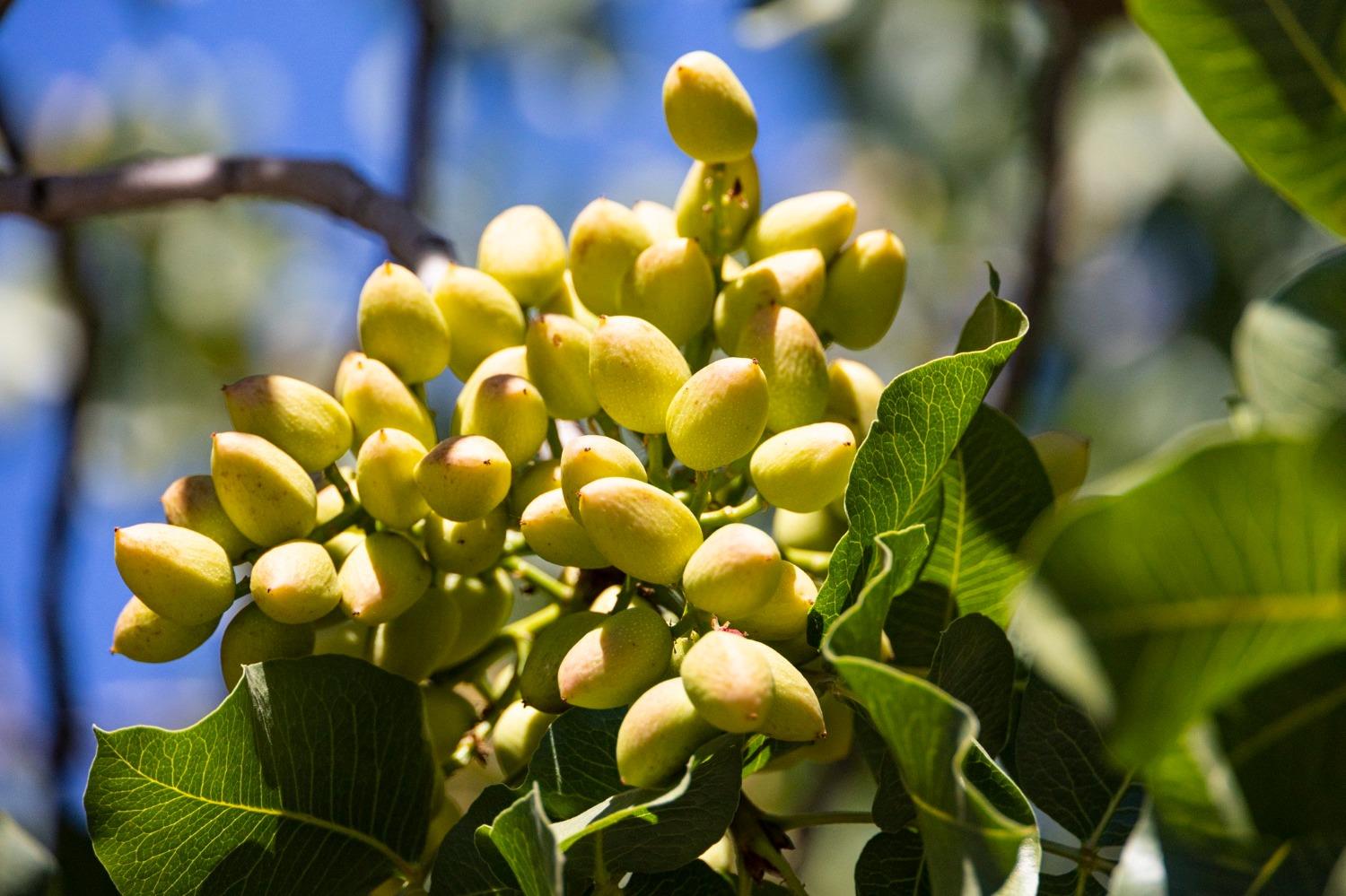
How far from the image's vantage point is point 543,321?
84 cm

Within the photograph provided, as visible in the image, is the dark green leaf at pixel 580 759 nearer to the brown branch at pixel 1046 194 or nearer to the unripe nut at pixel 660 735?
the unripe nut at pixel 660 735

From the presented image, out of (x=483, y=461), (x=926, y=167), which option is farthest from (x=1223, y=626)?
(x=926, y=167)

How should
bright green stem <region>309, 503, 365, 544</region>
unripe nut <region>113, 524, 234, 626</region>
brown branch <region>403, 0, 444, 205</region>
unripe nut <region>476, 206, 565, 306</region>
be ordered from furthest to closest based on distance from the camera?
brown branch <region>403, 0, 444, 205</region> < unripe nut <region>476, 206, 565, 306</region> < bright green stem <region>309, 503, 365, 544</region> < unripe nut <region>113, 524, 234, 626</region>

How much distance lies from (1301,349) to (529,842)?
0.45 meters

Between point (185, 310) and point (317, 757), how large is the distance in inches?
81.3

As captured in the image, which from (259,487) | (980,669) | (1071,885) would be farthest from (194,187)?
(1071,885)

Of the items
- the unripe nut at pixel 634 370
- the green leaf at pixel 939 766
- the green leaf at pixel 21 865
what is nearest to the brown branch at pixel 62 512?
the green leaf at pixel 21 865

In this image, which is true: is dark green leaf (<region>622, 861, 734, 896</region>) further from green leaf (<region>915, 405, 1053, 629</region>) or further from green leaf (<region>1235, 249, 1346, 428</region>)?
green leaf (<region>1235, 249, 1346, 428</region>)

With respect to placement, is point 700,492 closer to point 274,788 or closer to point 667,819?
point 667,819

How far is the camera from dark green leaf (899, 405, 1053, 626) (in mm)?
790

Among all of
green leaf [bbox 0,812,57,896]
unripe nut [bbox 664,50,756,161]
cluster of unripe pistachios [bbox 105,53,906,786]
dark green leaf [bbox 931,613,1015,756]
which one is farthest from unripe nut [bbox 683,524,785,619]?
green leaf [bbox 0,812,57,896]

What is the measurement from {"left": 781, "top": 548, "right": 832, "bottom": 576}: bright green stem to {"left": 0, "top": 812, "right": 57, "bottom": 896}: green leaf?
2.13ft

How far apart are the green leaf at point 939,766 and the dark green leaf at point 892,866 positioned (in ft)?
0.43

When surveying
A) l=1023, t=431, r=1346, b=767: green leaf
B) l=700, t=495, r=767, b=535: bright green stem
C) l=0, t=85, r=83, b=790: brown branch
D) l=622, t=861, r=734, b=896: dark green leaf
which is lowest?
Result: l=0, t=85, r=83, b=790: brown branch
